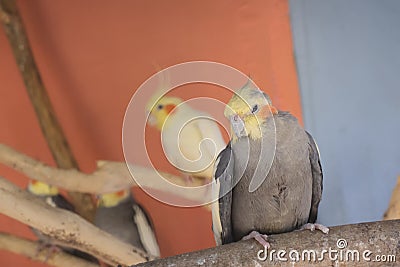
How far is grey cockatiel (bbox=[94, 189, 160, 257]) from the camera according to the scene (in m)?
1.82

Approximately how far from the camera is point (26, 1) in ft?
6.11

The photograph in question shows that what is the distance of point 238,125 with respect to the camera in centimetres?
102

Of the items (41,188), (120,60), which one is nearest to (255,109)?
(120,60)

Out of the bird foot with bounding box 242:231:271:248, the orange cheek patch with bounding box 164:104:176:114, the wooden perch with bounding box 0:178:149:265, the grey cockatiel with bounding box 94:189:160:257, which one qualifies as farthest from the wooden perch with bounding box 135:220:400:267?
the grey cockatiel with bounding box 94:189:160:257

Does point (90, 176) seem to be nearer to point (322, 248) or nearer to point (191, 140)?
point (191, 140)

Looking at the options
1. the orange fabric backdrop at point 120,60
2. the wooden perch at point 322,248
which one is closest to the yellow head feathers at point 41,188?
the orange fabric backdrop at point 120,60

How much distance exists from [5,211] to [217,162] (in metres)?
0.45

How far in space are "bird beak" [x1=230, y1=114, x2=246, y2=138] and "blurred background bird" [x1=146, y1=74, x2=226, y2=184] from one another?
1.23 ft

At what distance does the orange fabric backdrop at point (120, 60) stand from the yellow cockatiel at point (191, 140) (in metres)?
0.09

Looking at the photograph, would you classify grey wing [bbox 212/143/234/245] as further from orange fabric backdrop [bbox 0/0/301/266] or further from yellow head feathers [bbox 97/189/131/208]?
yellow head feathers [bbox 97/189/131/208]

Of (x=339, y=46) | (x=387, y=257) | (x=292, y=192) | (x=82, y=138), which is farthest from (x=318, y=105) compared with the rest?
(x=82, y=138)

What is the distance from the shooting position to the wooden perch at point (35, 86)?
1.73m

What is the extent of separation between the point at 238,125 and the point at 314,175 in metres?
0.18

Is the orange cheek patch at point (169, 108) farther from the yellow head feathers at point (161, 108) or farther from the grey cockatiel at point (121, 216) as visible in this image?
the grey cockatiel at point (121, 216)
